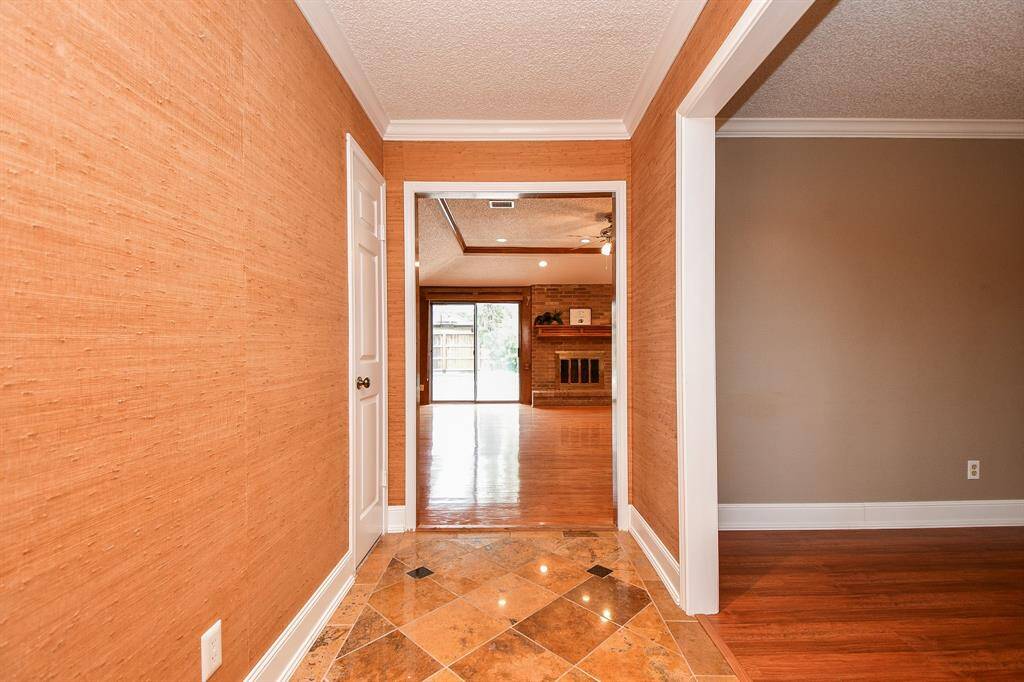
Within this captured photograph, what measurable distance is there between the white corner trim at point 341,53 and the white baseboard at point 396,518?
92.3 inches

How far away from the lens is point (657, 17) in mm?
1937

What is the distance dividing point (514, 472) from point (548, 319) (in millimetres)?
5083

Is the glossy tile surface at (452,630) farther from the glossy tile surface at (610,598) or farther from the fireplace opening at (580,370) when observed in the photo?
the fireplace opening at (580,370)

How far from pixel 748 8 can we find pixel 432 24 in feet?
4.14

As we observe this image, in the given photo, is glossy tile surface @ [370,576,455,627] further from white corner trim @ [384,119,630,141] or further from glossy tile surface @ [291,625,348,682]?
white corner trim @ [384,119,630,141]

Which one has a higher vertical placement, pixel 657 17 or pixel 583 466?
pixel 657 17

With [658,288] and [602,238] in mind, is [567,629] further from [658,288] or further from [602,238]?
[602,238]

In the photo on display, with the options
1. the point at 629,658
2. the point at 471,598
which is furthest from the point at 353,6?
the point at 629,658

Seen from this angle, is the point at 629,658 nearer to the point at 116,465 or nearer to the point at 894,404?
the point at 116,465

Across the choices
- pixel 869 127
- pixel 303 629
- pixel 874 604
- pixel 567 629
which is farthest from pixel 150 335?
pixel 869 127

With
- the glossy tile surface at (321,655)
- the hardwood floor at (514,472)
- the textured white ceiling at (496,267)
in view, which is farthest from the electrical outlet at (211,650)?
the textured white ceiling at (496,267)

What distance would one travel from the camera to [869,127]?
2.85 meters

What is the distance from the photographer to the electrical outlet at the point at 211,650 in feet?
3.85

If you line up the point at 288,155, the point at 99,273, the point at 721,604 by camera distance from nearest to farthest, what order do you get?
the point at 99,273
the point at 288,155
the point at 721,604
